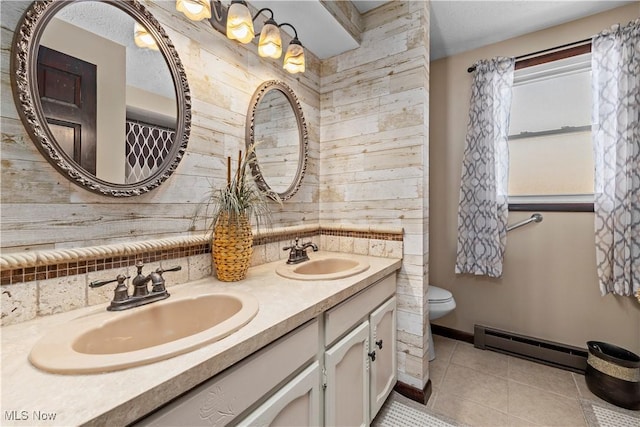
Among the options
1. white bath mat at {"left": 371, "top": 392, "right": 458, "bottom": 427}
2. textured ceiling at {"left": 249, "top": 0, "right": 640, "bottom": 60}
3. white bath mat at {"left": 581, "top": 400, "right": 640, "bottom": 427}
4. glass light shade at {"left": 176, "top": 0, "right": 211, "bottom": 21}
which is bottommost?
white bath mat at {"left": 371, "top": 392, "right": 458, "bottom": 427}

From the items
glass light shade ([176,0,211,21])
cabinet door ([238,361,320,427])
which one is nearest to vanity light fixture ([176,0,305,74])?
glass light shade ([176,0,211,21])

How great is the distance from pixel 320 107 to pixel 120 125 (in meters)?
1.34

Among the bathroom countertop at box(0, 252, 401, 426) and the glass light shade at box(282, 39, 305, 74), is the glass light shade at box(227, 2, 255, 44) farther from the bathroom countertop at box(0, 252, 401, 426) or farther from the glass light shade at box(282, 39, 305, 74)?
the bathroom countertop at box(0, 252, 401, 426)

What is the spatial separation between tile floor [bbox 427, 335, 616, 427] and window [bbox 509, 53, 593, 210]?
1148mm

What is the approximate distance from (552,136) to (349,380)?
86.4 inches

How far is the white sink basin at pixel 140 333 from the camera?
0.55 m

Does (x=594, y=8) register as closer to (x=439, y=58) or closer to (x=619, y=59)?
(x=619, y=59)

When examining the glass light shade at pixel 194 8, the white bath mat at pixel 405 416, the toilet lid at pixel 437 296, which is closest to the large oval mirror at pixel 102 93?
the glass light shade at pixel 194 8

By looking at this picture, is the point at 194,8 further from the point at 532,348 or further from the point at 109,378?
the point at 532,348

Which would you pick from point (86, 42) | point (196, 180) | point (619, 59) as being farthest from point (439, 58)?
point (86, 42)

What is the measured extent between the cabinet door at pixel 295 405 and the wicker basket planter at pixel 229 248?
0.51m

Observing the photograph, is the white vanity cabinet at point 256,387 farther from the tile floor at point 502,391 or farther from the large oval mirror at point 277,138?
the tile floor at point 502,391

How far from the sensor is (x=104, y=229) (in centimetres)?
93

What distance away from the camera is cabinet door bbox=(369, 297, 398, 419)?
1.33 meters
